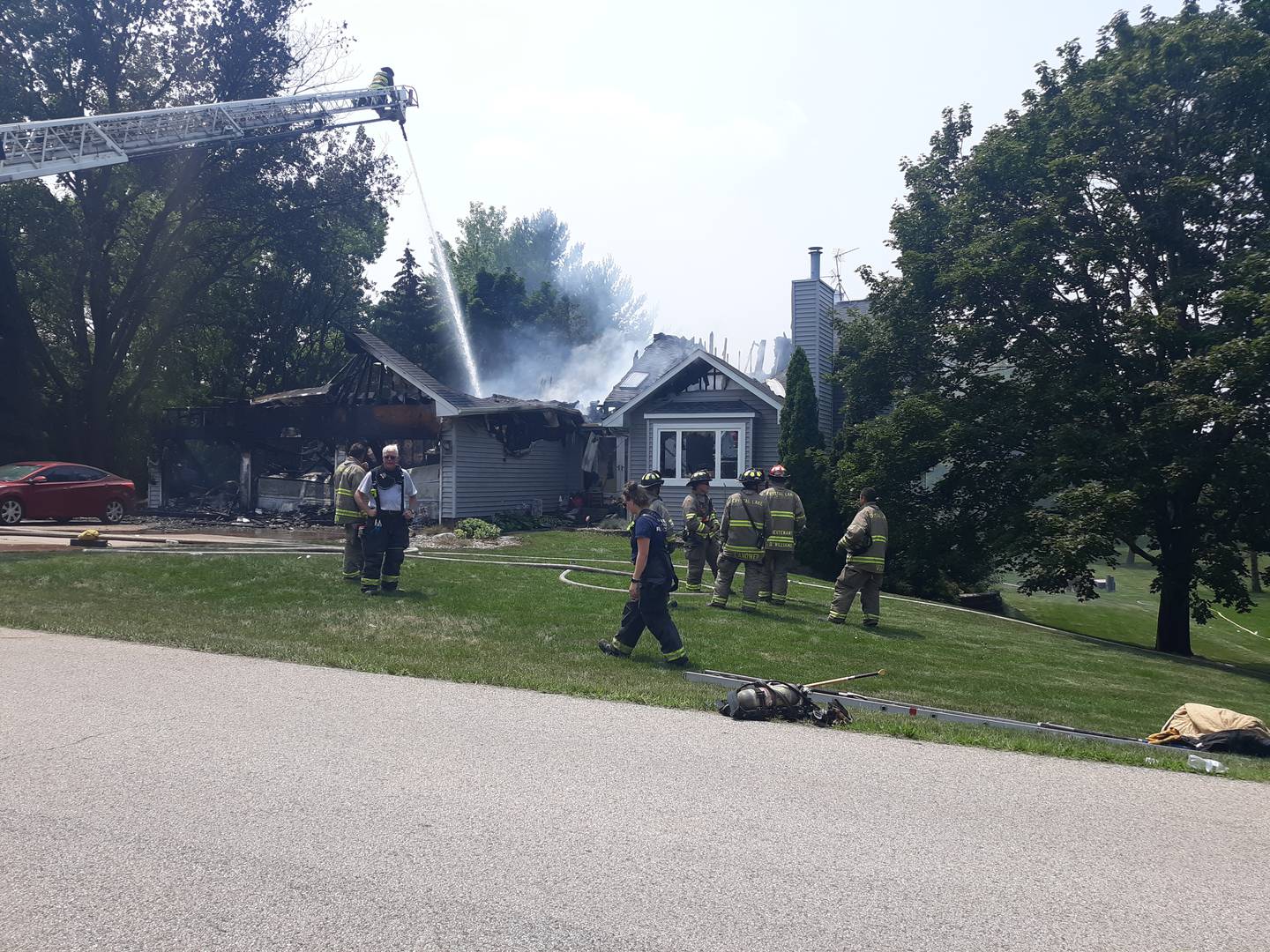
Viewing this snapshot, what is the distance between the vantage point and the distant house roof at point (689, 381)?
77.4 feet

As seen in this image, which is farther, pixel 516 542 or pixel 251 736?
pixel 516 542

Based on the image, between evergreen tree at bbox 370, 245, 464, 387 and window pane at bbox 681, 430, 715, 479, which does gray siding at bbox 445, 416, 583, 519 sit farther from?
evergreen tree at bbox 370, 245, 464, 387

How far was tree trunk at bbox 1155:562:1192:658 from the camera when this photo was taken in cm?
1714

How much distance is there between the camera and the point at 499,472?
86.7 feet

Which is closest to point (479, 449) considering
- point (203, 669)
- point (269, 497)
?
point (269, 497)

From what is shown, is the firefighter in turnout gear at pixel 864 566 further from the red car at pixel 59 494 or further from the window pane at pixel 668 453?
the red car at pixel 59 494

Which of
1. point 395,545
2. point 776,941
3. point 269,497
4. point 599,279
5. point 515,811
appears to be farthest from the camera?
point 599,279

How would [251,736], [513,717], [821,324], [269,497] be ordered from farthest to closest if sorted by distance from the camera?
[269,497] → [821,324] → [513,717] → [251,736]

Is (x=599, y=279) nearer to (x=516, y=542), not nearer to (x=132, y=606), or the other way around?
(x=516, y=542)

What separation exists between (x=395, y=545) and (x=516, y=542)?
29.7 feet


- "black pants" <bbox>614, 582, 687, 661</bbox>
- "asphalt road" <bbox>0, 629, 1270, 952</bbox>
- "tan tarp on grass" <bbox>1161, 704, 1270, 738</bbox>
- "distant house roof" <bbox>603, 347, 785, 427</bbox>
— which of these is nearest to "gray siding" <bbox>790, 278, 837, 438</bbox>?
"distant house roof" <bbox>603, 347, 785, 427</bbox>

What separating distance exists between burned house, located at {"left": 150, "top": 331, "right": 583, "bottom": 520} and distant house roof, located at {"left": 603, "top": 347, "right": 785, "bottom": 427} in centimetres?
277

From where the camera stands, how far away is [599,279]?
76.1 meters

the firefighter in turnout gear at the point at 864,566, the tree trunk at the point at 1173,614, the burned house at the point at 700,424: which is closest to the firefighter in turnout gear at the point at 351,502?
the firefighter in turnout gear at the point at 864,566
